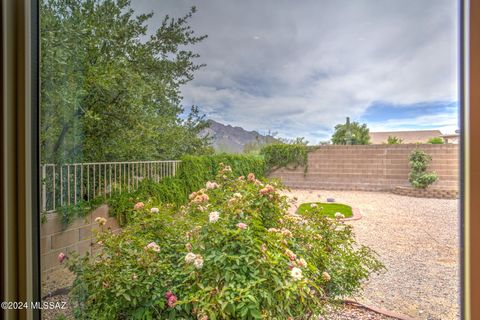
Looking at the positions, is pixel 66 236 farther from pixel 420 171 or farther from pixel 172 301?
pixel 420 171

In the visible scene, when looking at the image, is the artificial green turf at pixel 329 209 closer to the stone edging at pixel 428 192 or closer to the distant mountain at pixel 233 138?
the stone edging at pixel 428 192

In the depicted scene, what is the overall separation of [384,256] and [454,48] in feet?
2.38

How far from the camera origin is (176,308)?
36.1 inches

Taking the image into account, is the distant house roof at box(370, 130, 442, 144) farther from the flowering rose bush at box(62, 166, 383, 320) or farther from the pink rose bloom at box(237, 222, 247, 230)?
the pink rose bloom at box(237, 222, 247, 230)

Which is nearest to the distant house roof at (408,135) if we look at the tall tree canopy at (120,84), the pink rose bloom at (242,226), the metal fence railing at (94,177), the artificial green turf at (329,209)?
the artificial green turf at (329,209)

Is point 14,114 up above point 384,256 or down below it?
above

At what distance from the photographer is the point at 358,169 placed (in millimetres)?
1079

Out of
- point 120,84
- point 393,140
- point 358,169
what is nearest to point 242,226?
point 358,169

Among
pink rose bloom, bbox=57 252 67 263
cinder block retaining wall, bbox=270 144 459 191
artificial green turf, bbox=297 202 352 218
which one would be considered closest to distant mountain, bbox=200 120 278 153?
cinder block retaining wall, bbox=270 144 459 191

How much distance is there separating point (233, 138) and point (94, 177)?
0.64 meters

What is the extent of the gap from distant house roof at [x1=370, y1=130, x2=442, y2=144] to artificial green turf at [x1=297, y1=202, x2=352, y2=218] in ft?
0.95

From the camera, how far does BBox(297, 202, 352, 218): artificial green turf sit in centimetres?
106

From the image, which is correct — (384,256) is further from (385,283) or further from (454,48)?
(454,48)

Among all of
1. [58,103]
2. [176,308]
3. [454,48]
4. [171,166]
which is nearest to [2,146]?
[58,103]
